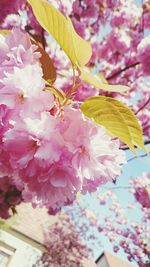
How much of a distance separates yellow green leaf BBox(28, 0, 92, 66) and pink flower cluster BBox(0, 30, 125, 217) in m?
0.08

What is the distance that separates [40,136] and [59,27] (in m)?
0.31

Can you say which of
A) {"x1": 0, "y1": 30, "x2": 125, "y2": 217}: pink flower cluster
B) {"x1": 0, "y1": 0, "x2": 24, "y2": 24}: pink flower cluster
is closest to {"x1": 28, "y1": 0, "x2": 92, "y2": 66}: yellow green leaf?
{"x1": 0, "y1": 30, "x2": 125, "y2": 217}: pink flower cluster

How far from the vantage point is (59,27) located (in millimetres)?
954

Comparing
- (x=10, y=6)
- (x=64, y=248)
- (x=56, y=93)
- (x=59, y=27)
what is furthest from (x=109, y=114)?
(x=64, y=248)

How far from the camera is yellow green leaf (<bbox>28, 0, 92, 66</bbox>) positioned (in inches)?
36.9

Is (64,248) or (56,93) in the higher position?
(64,248)

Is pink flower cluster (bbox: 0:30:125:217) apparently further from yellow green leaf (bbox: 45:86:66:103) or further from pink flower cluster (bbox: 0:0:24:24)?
pink flower cluster (bbox: 0:0:24:24)

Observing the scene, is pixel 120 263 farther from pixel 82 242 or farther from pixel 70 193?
pixel 70 193

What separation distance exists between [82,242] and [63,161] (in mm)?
15927

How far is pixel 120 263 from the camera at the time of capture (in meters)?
23.1

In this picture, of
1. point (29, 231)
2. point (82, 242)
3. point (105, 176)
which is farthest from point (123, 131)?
point (82, 242)

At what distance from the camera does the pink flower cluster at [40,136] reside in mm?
917

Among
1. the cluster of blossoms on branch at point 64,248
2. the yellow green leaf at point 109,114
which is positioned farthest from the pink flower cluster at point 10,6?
the cluster of blossoms on branch at point 64,248

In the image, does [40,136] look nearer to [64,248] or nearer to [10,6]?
[10,6]
